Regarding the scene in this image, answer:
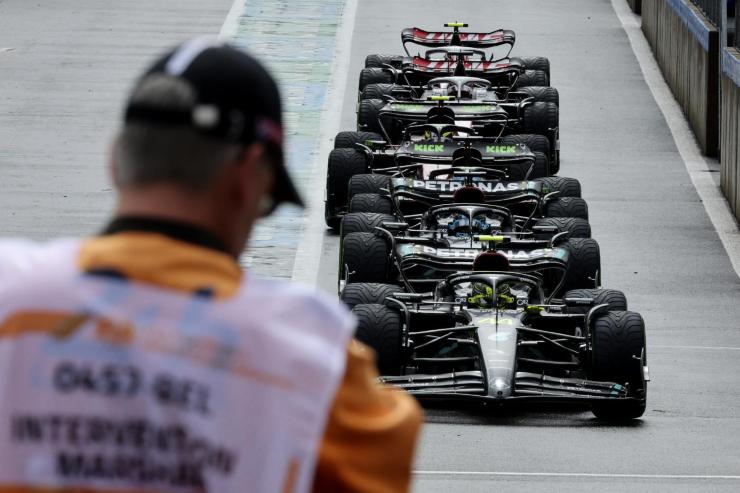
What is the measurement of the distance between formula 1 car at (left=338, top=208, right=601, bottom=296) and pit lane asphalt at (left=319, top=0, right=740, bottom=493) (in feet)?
3.75

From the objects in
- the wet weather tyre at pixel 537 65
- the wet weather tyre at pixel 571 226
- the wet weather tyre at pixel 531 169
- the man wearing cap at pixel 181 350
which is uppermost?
the man wearing cap at pixel 181 350

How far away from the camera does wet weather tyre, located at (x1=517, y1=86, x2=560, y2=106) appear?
23266mm

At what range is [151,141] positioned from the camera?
227 centimetres

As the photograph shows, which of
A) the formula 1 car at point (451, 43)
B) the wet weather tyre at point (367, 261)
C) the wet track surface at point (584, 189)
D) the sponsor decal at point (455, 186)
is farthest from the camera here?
the formula 1 car at point (451, 43)

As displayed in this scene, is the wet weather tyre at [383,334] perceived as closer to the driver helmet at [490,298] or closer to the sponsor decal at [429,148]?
the driver helmet at [490,298]

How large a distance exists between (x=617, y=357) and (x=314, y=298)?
10469 millimetres

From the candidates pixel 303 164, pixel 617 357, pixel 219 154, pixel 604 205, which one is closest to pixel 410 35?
pixel 303 164

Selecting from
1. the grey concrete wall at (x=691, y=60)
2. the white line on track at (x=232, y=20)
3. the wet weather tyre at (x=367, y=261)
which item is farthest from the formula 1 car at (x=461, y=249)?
the white line on track at (x=232, y=20)

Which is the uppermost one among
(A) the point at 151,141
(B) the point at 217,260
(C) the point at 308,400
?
(A) the point at 151,141

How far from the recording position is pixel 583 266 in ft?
49.6

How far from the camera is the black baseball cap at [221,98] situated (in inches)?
89.3

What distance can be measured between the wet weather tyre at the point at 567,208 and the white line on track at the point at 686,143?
9.58ft

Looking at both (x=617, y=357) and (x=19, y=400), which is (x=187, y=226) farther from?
(x=617, y=357)

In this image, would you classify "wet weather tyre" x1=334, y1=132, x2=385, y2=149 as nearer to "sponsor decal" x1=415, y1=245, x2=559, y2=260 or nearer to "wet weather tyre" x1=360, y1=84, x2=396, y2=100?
"wet weather tyre" x1=360, y1=84, x2=396, y2=100
